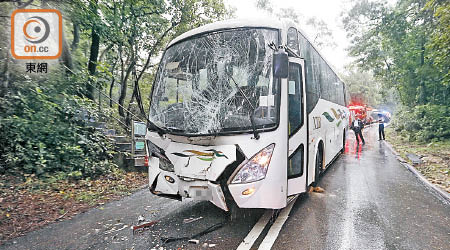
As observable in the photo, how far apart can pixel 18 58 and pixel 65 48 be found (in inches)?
58.8

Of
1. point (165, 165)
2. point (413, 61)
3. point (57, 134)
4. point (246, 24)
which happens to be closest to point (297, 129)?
point (246, 24)

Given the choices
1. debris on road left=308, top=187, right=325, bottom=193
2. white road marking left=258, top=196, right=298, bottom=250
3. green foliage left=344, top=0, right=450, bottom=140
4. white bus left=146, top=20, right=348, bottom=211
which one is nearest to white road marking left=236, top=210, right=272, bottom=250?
white road marking left=258, top=196, right=298, bottom=250

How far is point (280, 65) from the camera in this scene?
3.58 m

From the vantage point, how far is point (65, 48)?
26.2ft

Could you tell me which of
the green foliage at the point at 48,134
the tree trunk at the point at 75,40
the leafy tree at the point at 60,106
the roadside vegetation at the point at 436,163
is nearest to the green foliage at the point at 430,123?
the roadside vegetation at the point at 436,163

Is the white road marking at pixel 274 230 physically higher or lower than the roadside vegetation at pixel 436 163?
lower

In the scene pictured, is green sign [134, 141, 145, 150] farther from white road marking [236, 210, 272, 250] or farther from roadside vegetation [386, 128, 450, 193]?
roadside vegetation [386, 128, 450, 193]

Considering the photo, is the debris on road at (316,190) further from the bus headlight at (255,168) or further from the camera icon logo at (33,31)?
the camera icon logo at (33,31)

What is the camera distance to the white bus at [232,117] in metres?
3.57

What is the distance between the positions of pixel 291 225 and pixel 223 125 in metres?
2.02

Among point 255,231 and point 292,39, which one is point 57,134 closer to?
point 255,231

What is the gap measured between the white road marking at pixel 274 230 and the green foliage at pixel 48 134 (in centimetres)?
541

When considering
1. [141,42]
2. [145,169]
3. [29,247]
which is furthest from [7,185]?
[141,42]

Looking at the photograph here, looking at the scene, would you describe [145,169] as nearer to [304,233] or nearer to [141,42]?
[304,233]
